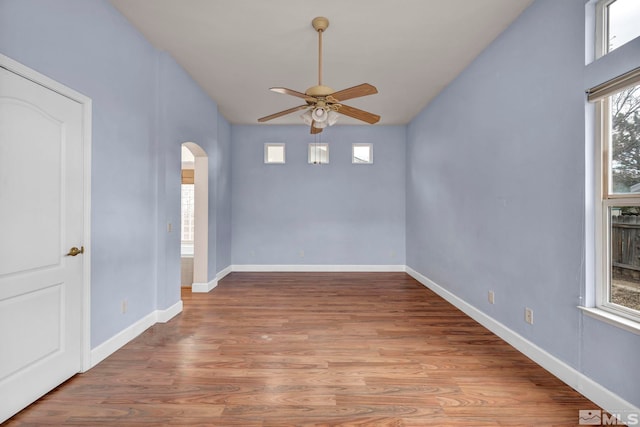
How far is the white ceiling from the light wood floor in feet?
9.90

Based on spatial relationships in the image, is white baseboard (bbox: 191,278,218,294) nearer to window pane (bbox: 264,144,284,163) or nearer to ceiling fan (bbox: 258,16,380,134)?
window pane (bbox: 264,144,284,163)

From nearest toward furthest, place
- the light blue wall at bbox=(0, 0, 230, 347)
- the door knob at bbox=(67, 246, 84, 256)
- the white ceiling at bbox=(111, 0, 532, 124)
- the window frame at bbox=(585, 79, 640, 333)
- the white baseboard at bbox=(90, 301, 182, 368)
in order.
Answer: the window frame at bbox=(585, 79, 640, 333)
the light blue wall at bbox=(0, 0, 230, 347)
the door knob at bbox=(67, 246, 84, 256)
the white baseboard at bbox=(90, 301, 182, 368)
the white ceiling at bbox=(111, 0, 532, 124)

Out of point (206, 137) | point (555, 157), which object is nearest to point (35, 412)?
point (206, 137)

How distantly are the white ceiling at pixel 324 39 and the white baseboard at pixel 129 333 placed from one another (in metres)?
2.90

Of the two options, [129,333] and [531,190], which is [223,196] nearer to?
[129,333]

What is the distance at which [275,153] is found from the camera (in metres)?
6.45

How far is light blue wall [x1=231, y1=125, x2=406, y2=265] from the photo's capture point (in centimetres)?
637

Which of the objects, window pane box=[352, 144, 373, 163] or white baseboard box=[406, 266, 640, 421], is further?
window pane box=[352, 144, 373, 163]

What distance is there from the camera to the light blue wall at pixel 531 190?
6.88ft

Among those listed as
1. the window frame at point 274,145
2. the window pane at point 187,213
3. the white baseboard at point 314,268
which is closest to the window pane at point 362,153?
the window frame at point 274,145

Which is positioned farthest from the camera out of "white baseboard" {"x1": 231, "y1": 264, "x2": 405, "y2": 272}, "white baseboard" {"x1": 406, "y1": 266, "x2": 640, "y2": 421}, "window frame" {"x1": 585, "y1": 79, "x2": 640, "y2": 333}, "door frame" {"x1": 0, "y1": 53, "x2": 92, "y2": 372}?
"white baseboard" {"x1": 231, "y1": 264, "x2": 405, "y2": 272}

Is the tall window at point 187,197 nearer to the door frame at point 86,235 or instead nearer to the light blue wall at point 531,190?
the door frame at point 86,235

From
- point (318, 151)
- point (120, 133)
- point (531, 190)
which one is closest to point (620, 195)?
point (531, 190)

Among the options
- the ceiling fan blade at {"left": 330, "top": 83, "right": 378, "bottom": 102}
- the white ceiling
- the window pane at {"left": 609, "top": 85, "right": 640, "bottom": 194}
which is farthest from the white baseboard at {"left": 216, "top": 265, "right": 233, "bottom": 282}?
the window pane at {"left": 609, "top": 85, "right": 640, "bottom": 194}
